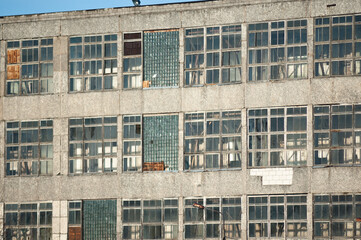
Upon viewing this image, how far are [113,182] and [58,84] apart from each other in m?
7.41

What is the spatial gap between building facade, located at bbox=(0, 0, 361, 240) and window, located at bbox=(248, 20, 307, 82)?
0.07 metres

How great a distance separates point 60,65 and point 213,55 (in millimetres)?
10064

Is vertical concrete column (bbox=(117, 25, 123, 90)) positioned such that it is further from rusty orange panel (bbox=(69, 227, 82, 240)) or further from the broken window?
rusty orange panel (bbox=(69, 227, 82, 240))

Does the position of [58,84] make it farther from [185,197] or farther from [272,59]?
[272,59]

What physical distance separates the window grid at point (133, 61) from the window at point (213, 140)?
428 centimetres

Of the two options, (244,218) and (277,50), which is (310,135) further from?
(244,218)

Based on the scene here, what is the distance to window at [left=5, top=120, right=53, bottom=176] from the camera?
39.3 metres

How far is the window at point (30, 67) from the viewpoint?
40062 millimetres

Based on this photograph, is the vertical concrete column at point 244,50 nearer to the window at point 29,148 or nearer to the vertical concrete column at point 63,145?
the vertical concrete column at point 63,145

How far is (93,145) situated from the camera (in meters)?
38.8

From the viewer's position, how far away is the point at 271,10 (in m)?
37.1

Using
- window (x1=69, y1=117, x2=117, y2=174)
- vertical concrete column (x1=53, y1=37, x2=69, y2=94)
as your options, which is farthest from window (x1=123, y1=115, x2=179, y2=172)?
vertical concrete column (x1=53, y1=37, x2=69, y2=94)

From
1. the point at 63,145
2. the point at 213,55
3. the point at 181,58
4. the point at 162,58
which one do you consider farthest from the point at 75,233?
the point at 213,55

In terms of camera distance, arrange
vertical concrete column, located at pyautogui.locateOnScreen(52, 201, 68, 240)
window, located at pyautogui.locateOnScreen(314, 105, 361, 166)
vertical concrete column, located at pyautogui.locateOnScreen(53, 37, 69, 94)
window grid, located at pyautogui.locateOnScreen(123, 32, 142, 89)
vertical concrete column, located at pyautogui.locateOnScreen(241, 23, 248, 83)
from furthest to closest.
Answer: vertical concrete column, located at pyautogui.locateOnScreen(53, 37, 69, 94) < window grid, located at pyautogui.locateOnScreen(123, 32, 142, 89) < vertical concrete column, located at pyautogui.locateOnScreen(52, 201, 68, 240) < vertical concrete column, located at pyautogui.locateOnScreen(241, 23, 248, 83) < window, located at pyautogui.locateOnScreen(314, 105, 361, 166)
